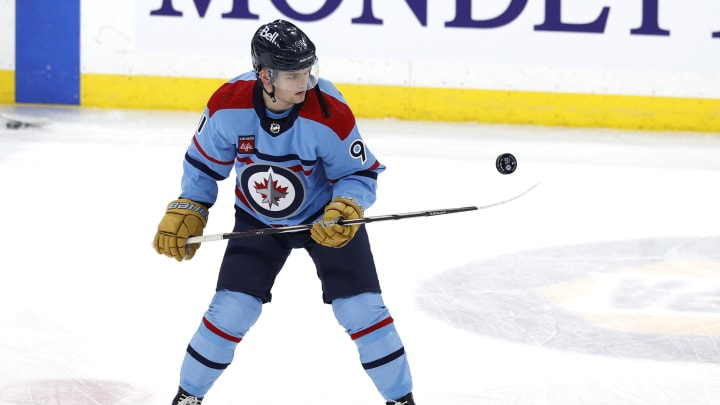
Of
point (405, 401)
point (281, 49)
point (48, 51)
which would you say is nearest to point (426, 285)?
point (405, 401)

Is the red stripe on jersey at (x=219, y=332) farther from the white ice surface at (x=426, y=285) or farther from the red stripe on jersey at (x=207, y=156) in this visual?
the white ice surface at (x=426, y=285)

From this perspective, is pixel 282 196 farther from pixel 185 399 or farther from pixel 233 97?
pixel 185 399

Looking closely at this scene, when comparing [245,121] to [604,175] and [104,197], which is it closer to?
[104,197]

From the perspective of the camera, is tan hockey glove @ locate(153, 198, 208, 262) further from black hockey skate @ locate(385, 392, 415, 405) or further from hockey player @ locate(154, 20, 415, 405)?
black hockey skate @ locate(385, 392, 415, 405)

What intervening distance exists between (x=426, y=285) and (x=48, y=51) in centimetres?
416

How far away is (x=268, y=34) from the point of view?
→ 2.46 meters

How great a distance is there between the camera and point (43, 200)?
4930 mm

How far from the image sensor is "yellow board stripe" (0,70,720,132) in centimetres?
705

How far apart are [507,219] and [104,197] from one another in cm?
170

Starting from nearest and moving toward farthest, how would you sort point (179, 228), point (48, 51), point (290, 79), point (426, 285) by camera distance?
1. point (290, 79)
2. point (179, 228)
3. point (426, 285)
4. point (48, 51)

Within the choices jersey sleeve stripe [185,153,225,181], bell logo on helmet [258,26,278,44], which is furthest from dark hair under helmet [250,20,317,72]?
jersey sleeve stripe [185,153,225,181]

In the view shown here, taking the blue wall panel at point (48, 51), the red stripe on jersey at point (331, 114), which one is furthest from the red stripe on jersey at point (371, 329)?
the blue wall panel at point (48, 51)

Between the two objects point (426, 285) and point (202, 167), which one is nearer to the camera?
point (202, 167)

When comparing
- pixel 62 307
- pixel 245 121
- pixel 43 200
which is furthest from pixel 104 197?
pixel 245 121
